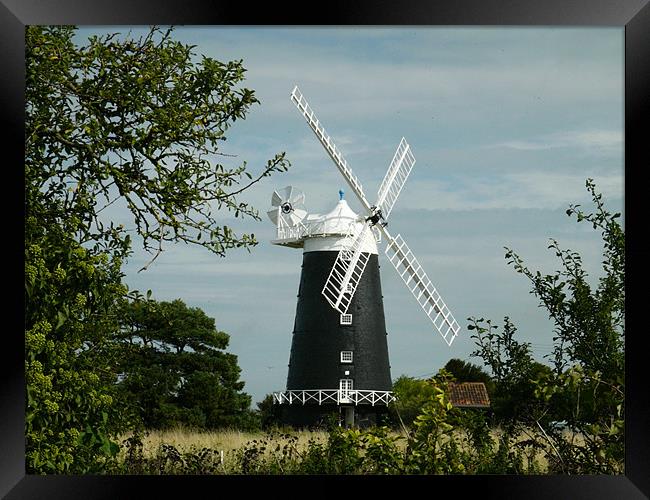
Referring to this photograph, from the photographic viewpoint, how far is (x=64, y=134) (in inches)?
194

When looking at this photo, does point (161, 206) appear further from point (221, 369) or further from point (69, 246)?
point (221, 369)

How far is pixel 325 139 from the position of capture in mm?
15484

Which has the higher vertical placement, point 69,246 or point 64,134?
point 64,134

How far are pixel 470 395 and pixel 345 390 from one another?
331cm

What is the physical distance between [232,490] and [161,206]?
75.7 inches

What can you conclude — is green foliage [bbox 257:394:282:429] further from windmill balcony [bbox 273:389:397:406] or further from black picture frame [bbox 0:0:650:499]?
black picture frame [bbox 0:0:650:499]

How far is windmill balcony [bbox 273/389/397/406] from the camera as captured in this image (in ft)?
50.0

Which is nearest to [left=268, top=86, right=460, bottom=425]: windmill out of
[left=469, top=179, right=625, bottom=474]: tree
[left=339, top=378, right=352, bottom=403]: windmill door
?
[left=339, top=378, right=352, bottom=403]: windmill door

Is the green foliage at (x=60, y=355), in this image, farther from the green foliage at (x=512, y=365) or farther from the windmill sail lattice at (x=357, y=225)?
the windmill sail lattice at (x=357, y=225)

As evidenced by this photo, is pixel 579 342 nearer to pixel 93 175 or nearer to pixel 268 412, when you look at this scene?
pixel 93 175

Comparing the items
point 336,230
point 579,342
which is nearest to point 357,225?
point 336,230
